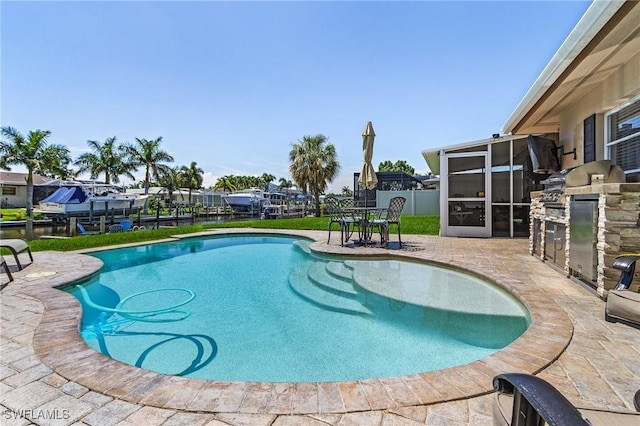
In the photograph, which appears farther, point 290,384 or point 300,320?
point 300,320

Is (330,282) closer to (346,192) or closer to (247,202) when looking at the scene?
(247,202)

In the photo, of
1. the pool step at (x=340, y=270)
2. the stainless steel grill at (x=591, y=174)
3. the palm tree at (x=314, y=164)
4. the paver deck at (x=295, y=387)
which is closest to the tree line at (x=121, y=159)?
the palm tree at (x=314, y=164)

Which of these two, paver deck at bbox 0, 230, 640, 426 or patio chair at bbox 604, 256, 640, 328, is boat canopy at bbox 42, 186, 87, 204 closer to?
paver deck at bbox 0, 230, 640, 426

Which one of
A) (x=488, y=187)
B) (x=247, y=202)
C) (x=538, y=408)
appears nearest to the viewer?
(x=538, y=408)

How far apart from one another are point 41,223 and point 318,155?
1951cm

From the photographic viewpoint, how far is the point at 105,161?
3116cm

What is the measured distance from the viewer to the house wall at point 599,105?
Answer: 15.5 feet

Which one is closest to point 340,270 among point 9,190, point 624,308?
point 624,308

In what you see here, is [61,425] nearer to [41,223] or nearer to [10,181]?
[41,223]

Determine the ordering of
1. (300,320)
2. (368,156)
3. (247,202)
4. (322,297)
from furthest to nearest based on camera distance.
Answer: (247,202) < (368,156) < (322,297) < (300,320)

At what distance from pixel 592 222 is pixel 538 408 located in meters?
4.16

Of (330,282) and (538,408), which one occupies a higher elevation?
(538,408)

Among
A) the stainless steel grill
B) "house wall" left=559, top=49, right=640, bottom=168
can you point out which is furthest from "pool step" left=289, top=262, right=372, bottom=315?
"house wall" left=559, top=49, right=640, bottom=168

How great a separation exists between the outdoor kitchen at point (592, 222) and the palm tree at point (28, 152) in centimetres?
2763
